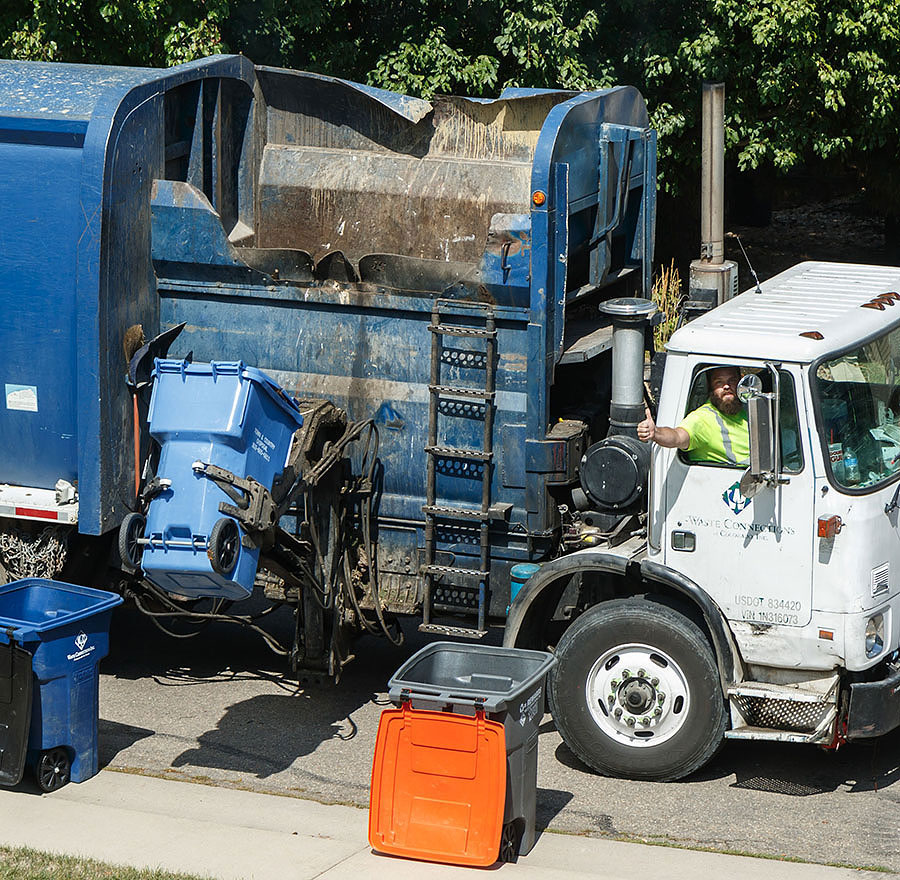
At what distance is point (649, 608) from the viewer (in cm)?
682

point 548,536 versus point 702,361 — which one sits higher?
point 702,361

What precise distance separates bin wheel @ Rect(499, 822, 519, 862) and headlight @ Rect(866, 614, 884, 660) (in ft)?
5.65

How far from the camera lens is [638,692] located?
680 centimetres

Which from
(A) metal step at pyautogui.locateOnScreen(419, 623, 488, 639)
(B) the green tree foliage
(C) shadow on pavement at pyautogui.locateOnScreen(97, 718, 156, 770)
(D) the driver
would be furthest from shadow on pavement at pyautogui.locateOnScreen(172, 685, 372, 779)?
(B) the green tree foliage

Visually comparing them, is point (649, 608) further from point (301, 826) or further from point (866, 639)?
point (301, 826)

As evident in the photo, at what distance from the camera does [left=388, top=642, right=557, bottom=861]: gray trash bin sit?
5953mm

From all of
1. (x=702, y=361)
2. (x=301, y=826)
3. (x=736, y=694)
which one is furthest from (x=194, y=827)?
(x=702, y=361)

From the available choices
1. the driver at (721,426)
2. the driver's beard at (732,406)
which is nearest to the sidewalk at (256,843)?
the driver at (721,426)

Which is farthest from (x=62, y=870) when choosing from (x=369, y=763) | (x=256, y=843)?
(x=369, y=763)

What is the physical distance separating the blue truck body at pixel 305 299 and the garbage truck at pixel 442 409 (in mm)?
16

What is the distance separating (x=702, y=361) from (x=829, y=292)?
1.04 metres

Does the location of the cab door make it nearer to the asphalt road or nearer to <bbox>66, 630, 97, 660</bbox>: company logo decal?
the asphalt road

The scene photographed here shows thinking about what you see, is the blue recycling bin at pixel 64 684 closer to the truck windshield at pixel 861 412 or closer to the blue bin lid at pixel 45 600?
the blue bin lid at pixel 45 600

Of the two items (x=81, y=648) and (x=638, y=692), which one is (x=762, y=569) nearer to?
(x=638, y=692)
